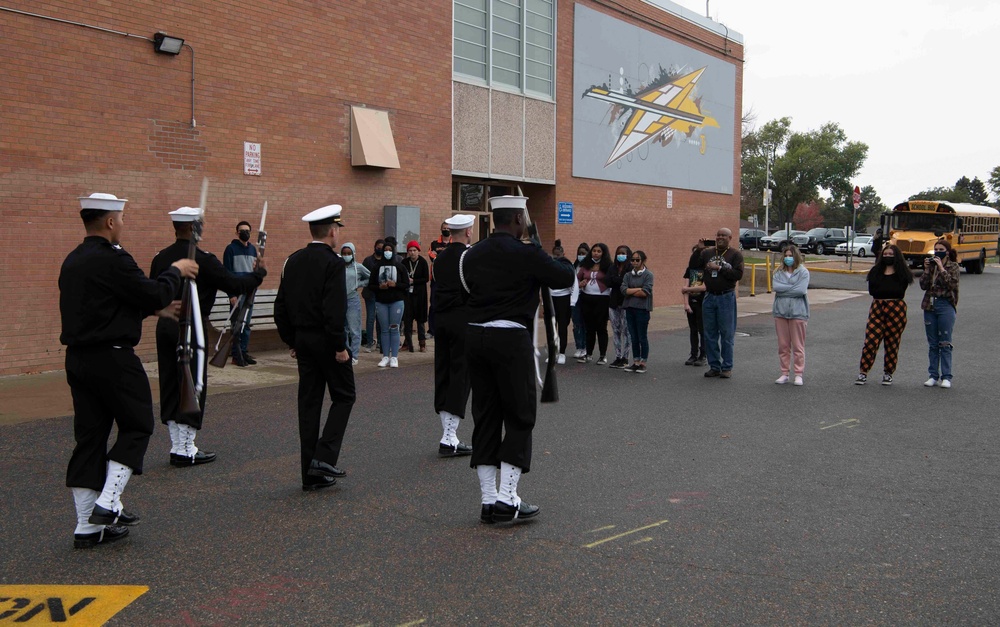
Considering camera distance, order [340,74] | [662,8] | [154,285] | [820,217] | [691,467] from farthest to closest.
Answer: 1. [820,217]
2. [662,8]
3. [340,74]
4. [691,467]
5. [154,285]

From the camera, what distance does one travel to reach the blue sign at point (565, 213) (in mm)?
19641

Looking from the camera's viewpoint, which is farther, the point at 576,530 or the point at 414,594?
the point at 576,530

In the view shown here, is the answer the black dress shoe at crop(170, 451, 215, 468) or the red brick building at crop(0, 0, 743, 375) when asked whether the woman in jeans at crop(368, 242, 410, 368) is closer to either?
the red brick building at crop(0, 0, 743, 375)

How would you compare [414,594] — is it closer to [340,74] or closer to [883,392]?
[883,392]

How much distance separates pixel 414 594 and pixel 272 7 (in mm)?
11518

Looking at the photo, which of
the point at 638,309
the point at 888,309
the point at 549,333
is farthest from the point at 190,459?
the point at 888,309

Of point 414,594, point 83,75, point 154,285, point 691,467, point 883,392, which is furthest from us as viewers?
point 83,75

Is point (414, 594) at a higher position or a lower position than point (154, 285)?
lower

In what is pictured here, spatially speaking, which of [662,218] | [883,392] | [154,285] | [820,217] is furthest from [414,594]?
[820,217]

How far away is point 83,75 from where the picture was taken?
11430 millimetres

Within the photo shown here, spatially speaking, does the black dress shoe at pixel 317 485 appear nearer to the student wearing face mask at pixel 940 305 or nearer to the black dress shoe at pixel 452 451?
the black dress shoe at pixel 452 451

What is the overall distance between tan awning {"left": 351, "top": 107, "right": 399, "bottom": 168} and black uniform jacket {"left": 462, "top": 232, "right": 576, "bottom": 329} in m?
9.72

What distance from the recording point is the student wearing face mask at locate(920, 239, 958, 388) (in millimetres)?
10781

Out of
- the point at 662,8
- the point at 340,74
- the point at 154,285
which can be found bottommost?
the point at 154,285
